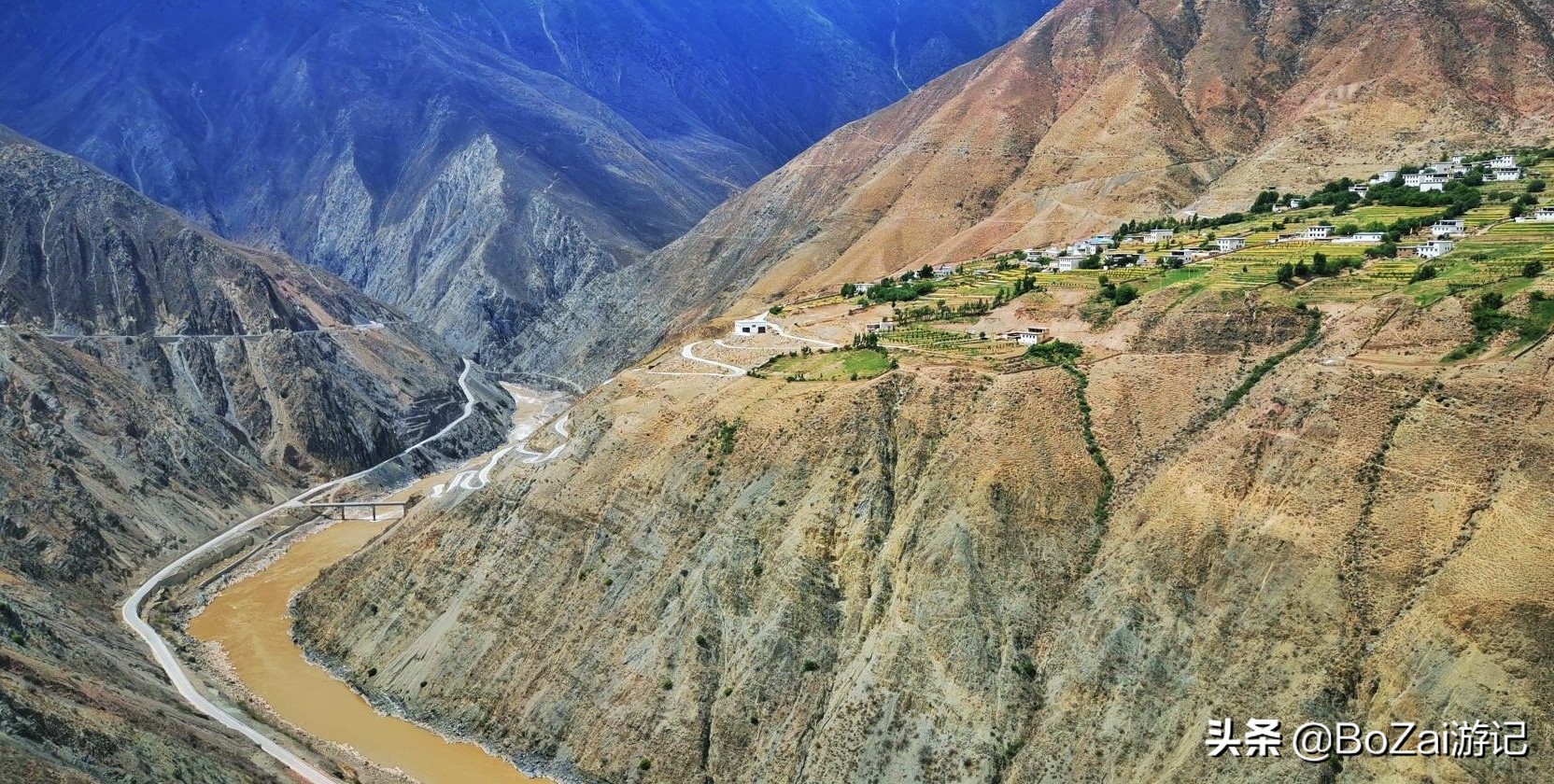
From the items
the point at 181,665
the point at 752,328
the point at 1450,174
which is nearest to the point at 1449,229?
the point at 1450,174

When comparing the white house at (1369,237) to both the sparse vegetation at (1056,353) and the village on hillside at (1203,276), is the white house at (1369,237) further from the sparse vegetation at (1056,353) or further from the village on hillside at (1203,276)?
the sparse vegetation at (1056,353)

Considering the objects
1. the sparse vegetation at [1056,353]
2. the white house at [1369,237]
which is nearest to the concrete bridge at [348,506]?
the sparse vegetation at [1056,353]

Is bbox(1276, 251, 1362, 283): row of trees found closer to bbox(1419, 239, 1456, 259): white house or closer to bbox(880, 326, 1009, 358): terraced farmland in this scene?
bbox(1419, 239, 1456, 259): white house

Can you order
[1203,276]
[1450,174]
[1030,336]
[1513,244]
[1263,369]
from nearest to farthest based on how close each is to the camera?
1. [1263,369]
2. [1513,244]
3. [1030,336]
4. [1203,276]
5. [1450,174]

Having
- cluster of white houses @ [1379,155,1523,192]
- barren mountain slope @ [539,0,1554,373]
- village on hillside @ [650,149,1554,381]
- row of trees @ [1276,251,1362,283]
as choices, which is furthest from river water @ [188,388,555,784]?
cluster of white houses @ [1379,155,1523,192]

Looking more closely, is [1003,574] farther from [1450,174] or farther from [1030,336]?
[1450,174]

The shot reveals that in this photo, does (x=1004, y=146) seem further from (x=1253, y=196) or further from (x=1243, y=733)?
(x=1243, y=733)
